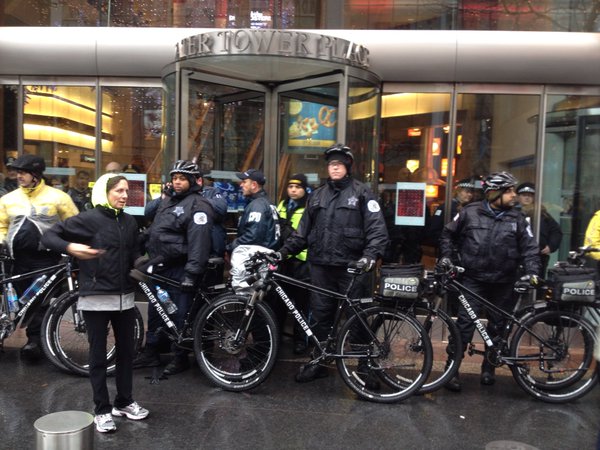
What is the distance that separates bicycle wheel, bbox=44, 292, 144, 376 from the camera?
4.69 meters

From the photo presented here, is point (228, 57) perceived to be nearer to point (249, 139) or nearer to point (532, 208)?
point (249, 139)

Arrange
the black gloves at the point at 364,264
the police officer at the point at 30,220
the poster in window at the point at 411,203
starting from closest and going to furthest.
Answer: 1. the black gloves at the point at 364,264
2. the police officer at the point at 30,220
3. the poster in window at the point at 411,203

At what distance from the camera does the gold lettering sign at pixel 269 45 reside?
5.65 metres

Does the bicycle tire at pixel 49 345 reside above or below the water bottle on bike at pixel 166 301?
below

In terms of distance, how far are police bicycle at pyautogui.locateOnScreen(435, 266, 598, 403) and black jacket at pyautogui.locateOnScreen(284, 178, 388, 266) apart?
2.26 feet

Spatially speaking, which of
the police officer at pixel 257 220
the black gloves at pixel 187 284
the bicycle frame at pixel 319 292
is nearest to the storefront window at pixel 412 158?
the police officer at pixel 257 220

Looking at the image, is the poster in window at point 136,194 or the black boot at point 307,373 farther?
the poster in window at point 136,194

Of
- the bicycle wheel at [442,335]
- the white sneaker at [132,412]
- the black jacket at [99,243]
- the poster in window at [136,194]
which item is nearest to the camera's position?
the black jacket at [99,243]

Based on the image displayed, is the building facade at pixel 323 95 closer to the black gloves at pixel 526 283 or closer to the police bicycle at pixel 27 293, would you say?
the police bicycle at pixel 27 293

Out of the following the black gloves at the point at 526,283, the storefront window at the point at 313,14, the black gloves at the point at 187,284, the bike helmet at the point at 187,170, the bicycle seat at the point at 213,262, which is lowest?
the black gloves at the point at 187,284

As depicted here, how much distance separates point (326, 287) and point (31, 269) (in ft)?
9.21

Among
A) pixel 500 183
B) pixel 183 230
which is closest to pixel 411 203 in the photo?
pixel 500 183

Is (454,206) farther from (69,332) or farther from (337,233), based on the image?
(69,332)

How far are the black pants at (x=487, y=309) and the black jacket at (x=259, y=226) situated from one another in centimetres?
182
